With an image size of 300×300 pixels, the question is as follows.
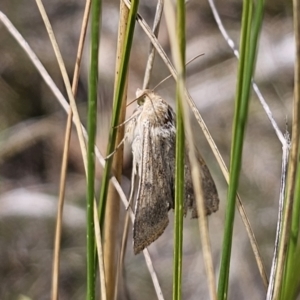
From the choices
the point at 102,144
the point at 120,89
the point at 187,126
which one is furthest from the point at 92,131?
the point at 102,144

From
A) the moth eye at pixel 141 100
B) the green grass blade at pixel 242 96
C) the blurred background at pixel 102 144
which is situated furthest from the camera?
the blurred background at pixel 102 144

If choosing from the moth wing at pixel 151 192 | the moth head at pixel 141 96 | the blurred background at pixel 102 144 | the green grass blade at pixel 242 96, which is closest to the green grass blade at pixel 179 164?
the green grass blade at pixel 242 96

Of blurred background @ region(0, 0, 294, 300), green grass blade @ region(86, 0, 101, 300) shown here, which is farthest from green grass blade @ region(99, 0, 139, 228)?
blurred background @ region(0, 0, 294, 300)

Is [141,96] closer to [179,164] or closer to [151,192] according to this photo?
[151,192]

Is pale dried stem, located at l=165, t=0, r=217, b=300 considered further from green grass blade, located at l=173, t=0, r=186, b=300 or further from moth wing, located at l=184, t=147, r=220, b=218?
moth wing, located at l=184, t=147, r=220, b=218

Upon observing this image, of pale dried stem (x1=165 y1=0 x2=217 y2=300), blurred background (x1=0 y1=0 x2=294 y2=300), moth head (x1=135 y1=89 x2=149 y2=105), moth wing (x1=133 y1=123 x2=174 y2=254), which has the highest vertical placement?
blurred background (x1=0 y1=0 x2=294 y2=300)

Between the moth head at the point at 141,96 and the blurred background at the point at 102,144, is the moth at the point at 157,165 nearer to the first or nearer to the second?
the moth head at the point at 141,96

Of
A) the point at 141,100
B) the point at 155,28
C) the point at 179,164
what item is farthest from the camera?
the point at 141,100
